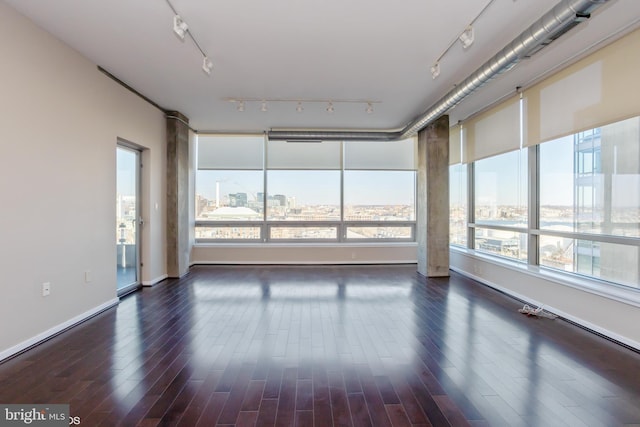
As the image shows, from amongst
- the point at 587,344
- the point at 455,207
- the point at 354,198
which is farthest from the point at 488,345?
the point at 354,198

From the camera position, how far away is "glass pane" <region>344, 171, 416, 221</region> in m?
6.97

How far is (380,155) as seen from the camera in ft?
22.8

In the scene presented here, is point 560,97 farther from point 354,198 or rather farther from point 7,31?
point 7,31

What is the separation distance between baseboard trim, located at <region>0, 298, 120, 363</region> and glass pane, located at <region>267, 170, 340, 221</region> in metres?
3.69

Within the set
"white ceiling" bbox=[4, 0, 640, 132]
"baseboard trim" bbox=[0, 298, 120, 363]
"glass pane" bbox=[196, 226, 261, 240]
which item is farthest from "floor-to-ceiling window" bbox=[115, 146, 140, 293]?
"glass pane" bbox=[196, 226, 261, 240]

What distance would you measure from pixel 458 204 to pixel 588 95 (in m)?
3.13

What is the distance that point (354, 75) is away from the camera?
3844mm

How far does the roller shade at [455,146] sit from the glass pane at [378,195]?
3.43 ft

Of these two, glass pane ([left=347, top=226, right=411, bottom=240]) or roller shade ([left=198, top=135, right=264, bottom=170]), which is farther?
glass pane ([left=347, top=226, right=411, bottom=240])

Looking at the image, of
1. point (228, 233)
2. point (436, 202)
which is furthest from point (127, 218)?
point (436, 202)

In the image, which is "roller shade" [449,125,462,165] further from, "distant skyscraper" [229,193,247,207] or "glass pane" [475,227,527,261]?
"distant skyscraper" [229,193,247,207]

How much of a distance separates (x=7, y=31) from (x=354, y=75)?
339 cm

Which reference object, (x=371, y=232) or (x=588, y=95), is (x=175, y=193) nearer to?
(x=371, y=232)

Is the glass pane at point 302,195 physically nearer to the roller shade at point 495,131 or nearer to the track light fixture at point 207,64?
the roller shade at point 495,131
